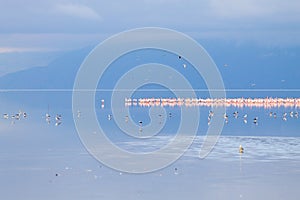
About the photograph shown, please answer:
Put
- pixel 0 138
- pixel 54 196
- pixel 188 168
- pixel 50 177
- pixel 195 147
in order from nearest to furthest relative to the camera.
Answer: pixel 54 196, pixel 50 177, pixel 188 168, pixel 195 147, pixel 0 138

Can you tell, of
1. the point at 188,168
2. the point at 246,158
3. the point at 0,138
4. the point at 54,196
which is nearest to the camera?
the point at 54,196

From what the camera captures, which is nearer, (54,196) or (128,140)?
(54,196)

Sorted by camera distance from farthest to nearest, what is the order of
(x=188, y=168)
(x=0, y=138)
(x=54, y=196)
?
1. (x=0, y=138)
2. (x=188, y=168)
3. (x=54, y=196)

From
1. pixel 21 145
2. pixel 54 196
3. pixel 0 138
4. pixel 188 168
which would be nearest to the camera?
pixel 54 196

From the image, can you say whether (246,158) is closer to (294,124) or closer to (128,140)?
(128,140)

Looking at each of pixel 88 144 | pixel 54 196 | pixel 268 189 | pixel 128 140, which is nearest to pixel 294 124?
pixel 128 140

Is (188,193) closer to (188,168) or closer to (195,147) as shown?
(188,168)

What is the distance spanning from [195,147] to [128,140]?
5.85 metres

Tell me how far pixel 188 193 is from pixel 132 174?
4.44 meters

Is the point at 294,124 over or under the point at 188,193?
over

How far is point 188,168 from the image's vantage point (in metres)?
32.1

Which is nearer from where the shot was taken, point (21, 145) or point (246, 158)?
point (246, 158)

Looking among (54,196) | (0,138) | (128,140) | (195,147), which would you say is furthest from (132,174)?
(0,138)

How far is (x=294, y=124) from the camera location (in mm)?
59188
